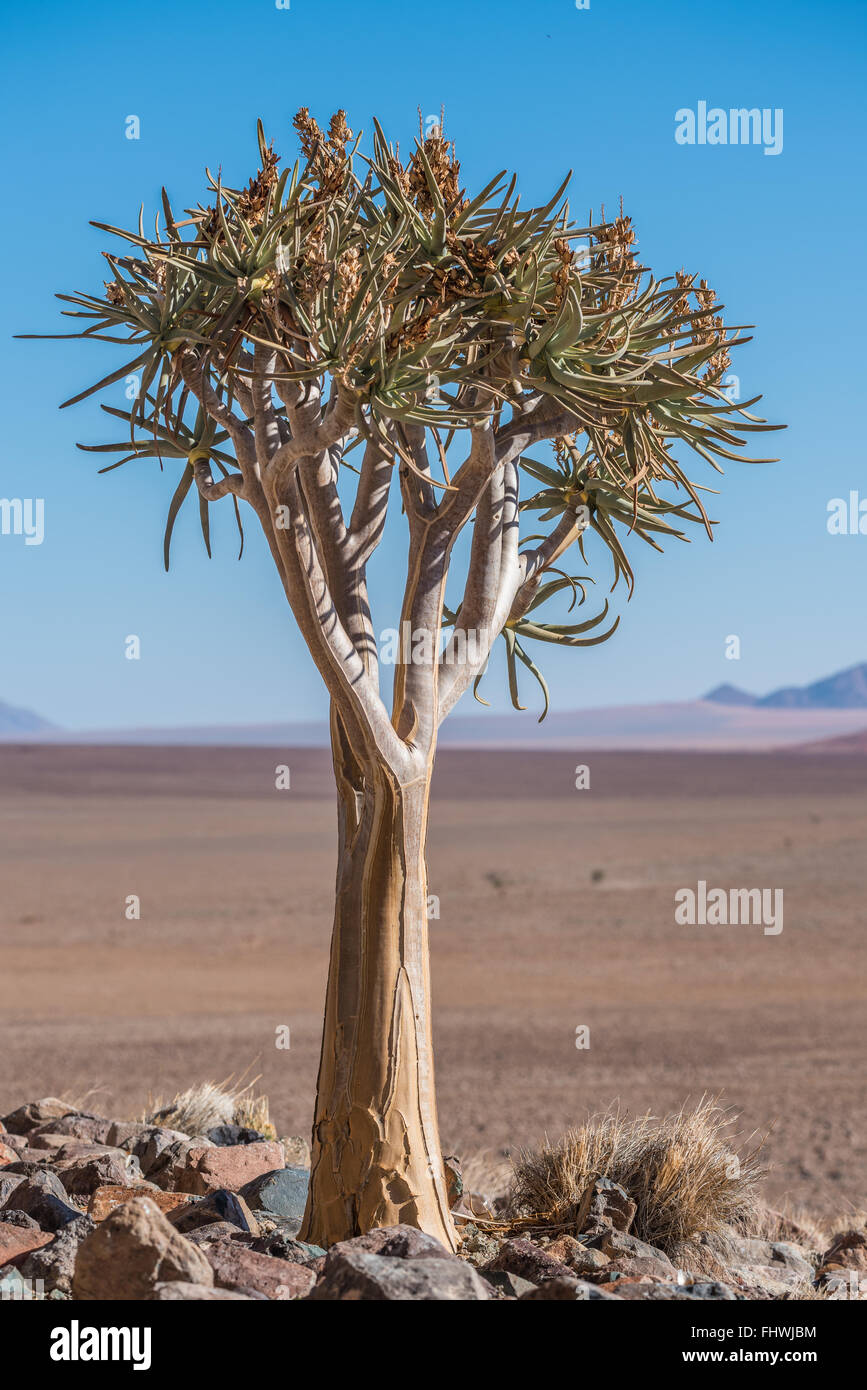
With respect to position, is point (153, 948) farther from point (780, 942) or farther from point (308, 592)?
point (308, 592)

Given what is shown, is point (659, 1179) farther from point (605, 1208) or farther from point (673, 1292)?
point (673, 1292)

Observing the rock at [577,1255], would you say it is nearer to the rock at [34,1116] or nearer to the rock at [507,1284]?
the rock at [507,1284]

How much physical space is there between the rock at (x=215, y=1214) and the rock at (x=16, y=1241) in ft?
1.85

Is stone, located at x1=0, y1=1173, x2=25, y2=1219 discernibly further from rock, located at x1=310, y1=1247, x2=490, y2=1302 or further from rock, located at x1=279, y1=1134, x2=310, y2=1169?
rock, located at x1=310, y1=1247, x2=490, y2=1302

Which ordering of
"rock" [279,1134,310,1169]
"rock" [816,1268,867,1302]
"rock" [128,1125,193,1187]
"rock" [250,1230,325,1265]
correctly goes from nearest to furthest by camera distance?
"rock" [250,1230,325,1265], "rock" [816,1268,867,1302], "rock" [128,1125,193,1187], "rock" [279,1134,310,1169]

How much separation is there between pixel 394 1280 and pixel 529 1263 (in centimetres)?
121

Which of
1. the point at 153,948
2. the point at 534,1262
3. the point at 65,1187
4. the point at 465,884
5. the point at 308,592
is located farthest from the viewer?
the point at 465,884

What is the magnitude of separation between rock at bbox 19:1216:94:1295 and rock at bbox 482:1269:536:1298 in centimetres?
152

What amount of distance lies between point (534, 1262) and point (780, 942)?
24495mm

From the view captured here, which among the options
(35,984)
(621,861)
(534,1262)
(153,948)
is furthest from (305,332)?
(621,861)

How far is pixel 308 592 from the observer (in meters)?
5.52

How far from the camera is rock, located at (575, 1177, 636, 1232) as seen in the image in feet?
20.1

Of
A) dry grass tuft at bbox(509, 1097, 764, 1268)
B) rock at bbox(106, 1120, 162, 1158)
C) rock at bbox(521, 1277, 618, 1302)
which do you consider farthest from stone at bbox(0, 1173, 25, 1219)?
rock at bbox(521, 1277, 618, 1302)

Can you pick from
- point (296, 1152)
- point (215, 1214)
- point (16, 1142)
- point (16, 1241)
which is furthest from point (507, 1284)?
point (16, 1142)
